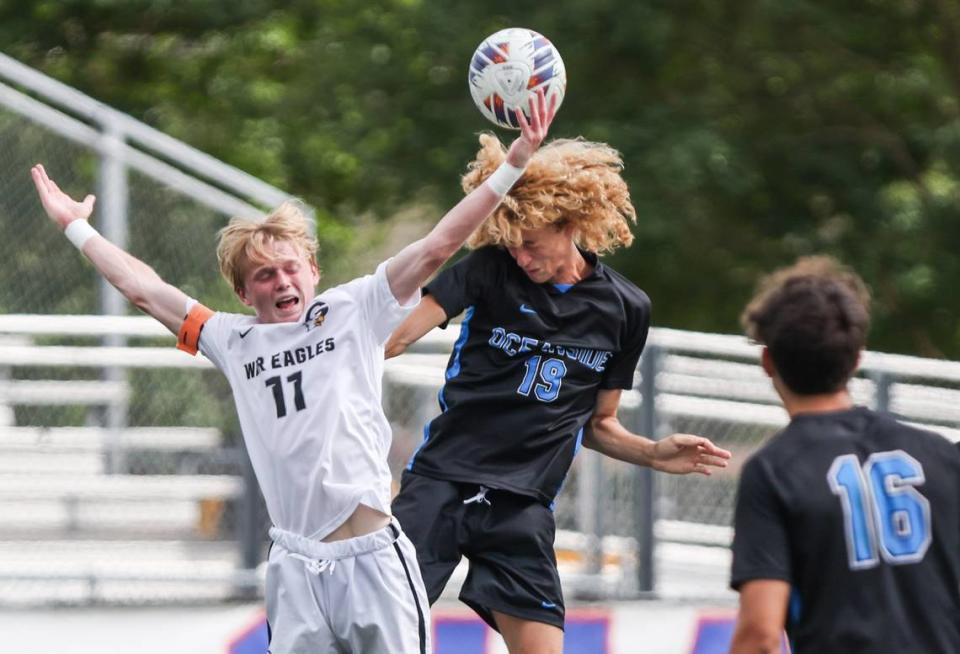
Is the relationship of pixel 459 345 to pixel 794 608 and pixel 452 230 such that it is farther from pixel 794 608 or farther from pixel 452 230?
pixel 794 608

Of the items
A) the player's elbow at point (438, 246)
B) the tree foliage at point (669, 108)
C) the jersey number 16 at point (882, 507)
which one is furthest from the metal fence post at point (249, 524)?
the tree foliage at point (669, 108)

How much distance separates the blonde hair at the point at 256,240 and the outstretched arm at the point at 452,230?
12.1 inches

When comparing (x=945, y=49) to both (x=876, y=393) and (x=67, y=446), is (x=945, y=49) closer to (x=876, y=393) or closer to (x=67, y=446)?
(x=876, y=393)

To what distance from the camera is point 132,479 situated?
25.8 ft

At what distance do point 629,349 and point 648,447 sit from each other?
350mm

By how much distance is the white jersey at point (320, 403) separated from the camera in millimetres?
4543

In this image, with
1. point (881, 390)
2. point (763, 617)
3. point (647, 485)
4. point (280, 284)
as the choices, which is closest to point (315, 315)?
point (280, 284)

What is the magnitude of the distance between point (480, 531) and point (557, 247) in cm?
98

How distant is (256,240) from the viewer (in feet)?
15.3

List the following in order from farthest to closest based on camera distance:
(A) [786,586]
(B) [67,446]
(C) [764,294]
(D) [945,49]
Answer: (D) [945,49]
(B) [67,446]
(C) [764,294]
(A) [786,586]

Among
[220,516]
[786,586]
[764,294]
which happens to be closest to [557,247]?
[764,294]

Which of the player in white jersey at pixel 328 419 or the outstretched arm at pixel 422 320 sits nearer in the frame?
the player in white jersey at pixel 328 419

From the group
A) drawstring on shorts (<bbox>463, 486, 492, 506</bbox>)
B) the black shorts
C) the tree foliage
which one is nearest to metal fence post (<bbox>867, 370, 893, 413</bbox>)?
the black shorts

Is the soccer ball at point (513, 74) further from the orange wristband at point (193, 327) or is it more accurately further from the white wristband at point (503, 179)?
the orange wristband at point (193, 327)
